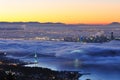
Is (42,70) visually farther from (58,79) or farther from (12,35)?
(12,35)

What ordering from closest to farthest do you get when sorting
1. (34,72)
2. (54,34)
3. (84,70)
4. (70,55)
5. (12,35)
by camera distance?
(34,72) → (84,70) → (70,55) → (12,35) → (54,34)

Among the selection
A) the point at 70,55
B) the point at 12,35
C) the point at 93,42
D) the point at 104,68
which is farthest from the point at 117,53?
the point at 12,35

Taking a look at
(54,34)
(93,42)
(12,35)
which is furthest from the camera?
(54,34)

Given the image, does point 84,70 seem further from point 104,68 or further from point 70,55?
point 70,55

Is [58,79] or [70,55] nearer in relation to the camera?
[58,79]

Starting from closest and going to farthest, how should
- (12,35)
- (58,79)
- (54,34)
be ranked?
1. (58,79)
2. (12,35)
3. (54,34)

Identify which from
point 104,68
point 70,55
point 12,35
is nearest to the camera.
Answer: point 104,68

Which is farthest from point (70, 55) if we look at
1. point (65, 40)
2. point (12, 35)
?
point (12, 35)

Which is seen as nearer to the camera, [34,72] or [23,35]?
[34,72]
